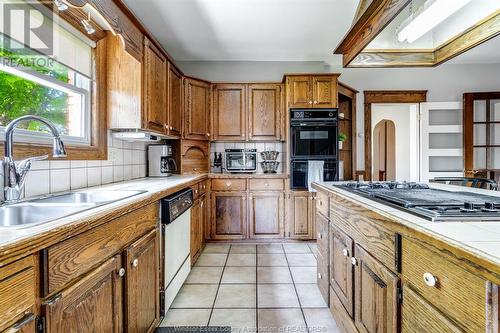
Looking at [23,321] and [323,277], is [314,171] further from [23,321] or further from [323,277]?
[23,321]

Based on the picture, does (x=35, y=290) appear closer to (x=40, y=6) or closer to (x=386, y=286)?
(x=386, y=286)

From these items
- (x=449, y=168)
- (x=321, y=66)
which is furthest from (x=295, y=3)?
(x=449, y=168)

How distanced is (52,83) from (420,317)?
2.28m

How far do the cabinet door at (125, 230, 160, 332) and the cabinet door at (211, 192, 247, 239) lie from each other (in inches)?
73.1

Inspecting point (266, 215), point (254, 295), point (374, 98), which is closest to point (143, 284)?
point (254, 295)

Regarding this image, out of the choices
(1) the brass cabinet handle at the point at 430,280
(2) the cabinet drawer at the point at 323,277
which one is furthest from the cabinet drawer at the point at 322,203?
(1) the brass cabinet handle at the point at 430,280

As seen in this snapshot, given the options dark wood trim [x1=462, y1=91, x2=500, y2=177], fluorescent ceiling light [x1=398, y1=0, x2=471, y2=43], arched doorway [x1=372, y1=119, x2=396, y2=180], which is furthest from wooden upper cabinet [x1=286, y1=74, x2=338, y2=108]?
arched doorway [x1=372, y1=119, x2=396, y2=180]

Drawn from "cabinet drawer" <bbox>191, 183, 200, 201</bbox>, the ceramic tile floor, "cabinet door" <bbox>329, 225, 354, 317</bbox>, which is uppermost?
"cabinet drawer" <bbox>191, 183, 200, 201</bbox>

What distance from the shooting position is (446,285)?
76 cm

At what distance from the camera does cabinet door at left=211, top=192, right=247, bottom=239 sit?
3.62 m

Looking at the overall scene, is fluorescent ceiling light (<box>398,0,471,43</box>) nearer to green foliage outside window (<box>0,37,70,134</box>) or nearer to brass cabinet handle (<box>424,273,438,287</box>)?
brass cabinet handle (<box>424,273,438,287</box>)

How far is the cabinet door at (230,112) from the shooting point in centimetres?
385

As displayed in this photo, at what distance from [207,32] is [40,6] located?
1855 mm

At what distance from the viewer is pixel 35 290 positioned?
78 centimetres
